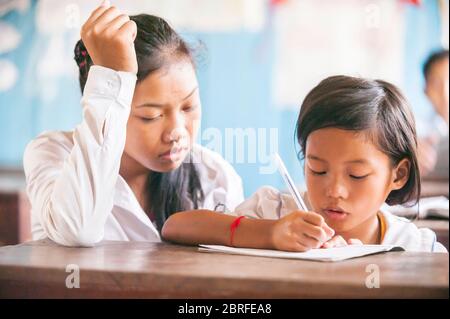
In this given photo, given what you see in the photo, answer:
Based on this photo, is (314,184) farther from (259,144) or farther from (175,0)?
(175,0)

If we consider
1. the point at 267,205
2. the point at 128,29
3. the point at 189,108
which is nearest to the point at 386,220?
the point at 267,205

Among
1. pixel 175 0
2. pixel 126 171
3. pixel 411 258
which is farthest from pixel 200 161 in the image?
pixel 411 258

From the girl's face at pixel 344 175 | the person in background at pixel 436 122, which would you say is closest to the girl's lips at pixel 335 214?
the girl's face at pixel 344 175

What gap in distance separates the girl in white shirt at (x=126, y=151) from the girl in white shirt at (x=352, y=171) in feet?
0.47

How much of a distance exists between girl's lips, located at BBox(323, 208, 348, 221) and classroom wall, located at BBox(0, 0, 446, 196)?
0.15 meters

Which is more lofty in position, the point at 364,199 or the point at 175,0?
the point at 175,0

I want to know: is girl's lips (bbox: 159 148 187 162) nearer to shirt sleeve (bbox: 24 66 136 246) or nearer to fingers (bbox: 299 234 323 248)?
shirt sleeve (bbox: 24 66 136 246)

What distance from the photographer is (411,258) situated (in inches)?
32.9

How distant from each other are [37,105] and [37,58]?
0.11 m

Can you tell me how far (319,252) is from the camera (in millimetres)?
869

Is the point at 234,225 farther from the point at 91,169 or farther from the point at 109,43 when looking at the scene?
the point at 109,43

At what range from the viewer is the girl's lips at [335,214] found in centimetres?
107

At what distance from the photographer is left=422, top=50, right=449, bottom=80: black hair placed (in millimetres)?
1425

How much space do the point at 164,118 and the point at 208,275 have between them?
0.54 meters
